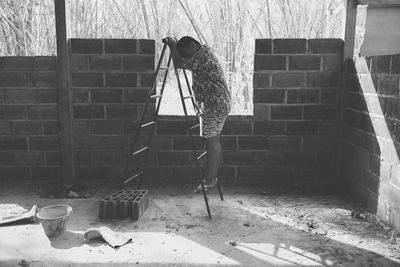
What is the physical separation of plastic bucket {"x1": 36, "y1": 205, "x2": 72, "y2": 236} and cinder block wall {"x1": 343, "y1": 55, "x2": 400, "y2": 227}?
2612mm

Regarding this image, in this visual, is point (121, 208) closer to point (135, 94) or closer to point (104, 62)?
point (135, 94)

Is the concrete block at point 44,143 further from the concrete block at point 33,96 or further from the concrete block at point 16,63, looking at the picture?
the concrete block at point 16,63

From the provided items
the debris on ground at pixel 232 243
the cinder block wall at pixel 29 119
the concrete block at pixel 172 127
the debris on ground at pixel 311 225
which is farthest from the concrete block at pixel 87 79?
the debris on ground at pixel 311 225

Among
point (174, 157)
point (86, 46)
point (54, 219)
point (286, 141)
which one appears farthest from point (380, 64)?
point (54, 219)

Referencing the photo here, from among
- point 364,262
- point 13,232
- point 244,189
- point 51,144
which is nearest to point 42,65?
point 51,144

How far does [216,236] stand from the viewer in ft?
10.5

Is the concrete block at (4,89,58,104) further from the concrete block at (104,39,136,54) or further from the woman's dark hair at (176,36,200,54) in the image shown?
the woman's dark hair at (176,36,200,54)

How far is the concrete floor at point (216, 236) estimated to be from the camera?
9.26 ft

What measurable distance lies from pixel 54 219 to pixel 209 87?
5.40 ft

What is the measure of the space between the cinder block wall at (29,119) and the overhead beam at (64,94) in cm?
9

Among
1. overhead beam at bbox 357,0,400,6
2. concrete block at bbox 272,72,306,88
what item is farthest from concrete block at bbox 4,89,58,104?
overhead beam at bbox 357,0,400,6

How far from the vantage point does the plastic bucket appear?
10.2 feet

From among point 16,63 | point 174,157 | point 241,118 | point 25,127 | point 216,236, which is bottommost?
point 216,236

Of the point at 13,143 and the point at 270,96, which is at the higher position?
the point at 270,96
